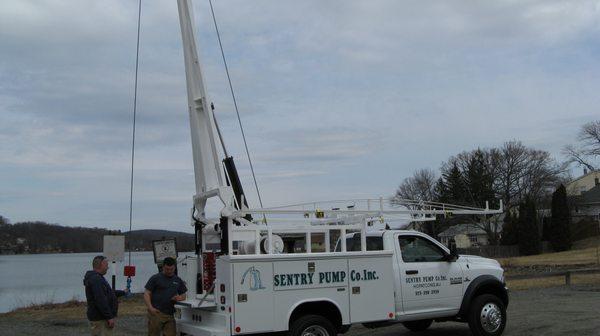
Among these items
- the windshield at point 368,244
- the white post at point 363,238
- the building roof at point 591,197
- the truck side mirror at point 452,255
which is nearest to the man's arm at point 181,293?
the windshield at point 368,244

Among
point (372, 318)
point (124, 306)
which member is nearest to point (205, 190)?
point (372, 318)

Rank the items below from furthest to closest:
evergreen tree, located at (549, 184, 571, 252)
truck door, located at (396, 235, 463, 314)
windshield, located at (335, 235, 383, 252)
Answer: evergreen tree, located at (549, 184, 571, 252), windshield, located at (335, 235, 383, 252), truck door, located at (396, 235, 463, 314)

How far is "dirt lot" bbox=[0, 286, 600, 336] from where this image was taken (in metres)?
12.4

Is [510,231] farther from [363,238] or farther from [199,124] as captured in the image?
[199,124]

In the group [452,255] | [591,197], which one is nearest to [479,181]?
[591,197]

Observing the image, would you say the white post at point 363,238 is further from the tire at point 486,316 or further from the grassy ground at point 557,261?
the grassy ground at point 557,261

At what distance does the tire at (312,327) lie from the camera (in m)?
8.98

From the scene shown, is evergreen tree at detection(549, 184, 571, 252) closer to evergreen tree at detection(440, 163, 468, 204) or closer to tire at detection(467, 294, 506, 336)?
evergreen tree at detection(440, 163, 468, 204)

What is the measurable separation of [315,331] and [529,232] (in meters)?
62.5

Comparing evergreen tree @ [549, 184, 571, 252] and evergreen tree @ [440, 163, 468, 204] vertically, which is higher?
evergreen tree @ [440, 163, 468, 204]

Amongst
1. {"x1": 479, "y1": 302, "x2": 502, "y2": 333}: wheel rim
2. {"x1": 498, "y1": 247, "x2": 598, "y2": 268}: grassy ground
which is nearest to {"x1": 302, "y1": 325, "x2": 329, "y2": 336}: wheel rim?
{"x1": 479, "y1": 302, "x2": 502, "y2": 333}: wheel rim

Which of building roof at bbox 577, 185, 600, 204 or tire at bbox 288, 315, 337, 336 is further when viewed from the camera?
building roof at bbox 577, 185, 600, 204

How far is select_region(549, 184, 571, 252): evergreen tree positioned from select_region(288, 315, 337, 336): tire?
206 feet

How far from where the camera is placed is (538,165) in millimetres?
80062
